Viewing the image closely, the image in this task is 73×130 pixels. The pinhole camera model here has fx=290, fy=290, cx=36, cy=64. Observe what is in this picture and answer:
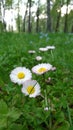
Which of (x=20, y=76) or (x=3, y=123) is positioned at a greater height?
(x=20, y=76)

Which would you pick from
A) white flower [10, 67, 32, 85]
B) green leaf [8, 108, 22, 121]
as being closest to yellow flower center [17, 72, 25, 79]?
white flower [10, 67, 32, 85]

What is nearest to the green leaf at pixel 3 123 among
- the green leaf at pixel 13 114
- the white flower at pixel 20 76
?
the green leaf at pixel 13 114

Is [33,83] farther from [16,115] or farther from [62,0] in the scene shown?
[62,0]

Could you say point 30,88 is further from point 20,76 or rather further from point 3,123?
point 3,123

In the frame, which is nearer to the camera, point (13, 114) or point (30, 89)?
point (13, 114)

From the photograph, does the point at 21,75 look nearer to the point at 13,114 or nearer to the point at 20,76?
the point at 20,76

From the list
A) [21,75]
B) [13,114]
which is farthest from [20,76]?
[13,114]

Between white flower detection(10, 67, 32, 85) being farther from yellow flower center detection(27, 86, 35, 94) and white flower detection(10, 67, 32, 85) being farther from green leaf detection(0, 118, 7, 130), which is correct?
green leaf detection(0, 118, 7, 130)

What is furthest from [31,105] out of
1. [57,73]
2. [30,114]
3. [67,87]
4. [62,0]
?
[62,0]

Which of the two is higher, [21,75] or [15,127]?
[21,75]

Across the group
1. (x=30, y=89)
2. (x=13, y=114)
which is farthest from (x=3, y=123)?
(x=30, y=89)

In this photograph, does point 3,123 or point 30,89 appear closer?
point 3,123
